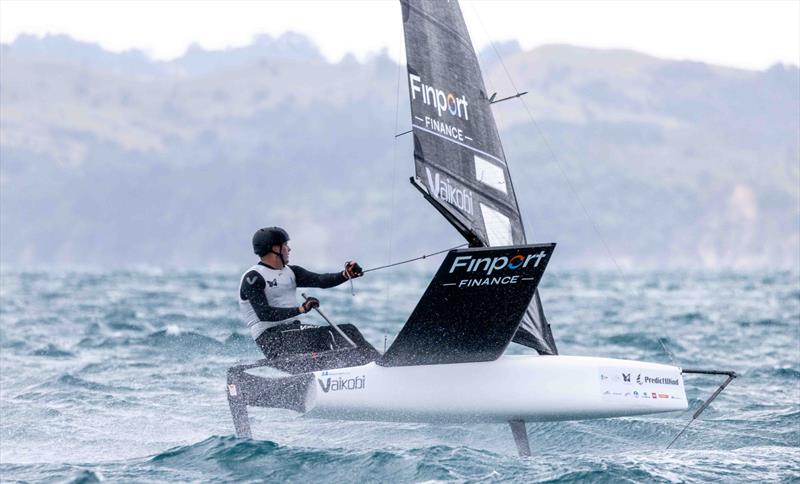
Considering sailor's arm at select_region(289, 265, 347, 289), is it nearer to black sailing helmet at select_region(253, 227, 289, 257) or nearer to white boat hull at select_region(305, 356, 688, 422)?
black sailing helmet at select_region(253, 227, 289, 257)

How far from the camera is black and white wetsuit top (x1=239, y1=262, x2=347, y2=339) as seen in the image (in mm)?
7453

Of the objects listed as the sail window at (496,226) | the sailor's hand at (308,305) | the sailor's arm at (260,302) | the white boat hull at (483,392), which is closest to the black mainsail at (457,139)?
the sail window at (496,226)

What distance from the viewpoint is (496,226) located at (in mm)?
8453

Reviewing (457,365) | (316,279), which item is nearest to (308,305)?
(316,279)

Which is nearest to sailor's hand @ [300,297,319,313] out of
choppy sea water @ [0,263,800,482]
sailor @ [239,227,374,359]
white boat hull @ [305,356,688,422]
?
sailor @ [239,227,374,359]

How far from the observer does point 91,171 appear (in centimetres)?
19712

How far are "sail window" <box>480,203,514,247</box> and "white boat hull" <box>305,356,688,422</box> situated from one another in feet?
3.60

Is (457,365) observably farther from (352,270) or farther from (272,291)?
(272,291)

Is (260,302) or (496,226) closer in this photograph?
(260,302)

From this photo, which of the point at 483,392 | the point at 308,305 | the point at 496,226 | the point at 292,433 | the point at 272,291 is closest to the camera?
the point at 308,305

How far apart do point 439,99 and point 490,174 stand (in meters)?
0.71

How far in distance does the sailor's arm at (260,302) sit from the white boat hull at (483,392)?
457 millimetres

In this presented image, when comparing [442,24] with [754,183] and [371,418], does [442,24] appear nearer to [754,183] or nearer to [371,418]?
[371,418]

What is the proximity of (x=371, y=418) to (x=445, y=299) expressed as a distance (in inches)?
41.4
